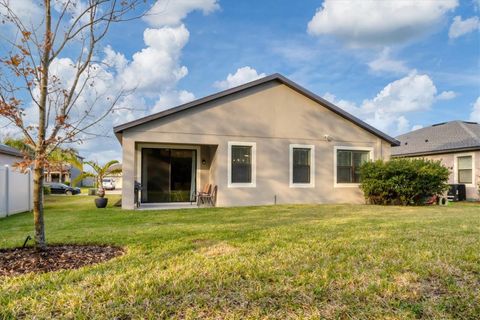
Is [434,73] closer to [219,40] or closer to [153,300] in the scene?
[219,40]

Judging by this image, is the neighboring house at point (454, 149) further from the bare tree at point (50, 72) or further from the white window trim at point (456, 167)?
the bare tree at point (50, 72)

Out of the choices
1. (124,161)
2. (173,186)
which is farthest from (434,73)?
(124,161)

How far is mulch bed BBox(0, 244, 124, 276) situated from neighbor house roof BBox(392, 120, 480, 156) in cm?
1835

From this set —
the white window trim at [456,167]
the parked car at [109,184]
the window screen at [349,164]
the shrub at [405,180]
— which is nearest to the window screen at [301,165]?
the window screen at [349,164]

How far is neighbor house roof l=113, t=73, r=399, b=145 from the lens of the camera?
475 inches

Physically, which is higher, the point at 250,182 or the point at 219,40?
the point at 219,40

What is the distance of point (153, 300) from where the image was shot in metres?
3.13

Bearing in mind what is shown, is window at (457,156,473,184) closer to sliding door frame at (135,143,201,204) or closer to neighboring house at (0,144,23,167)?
sliding door frame at (135,143,201,204)

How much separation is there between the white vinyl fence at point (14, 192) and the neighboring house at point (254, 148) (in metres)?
3.83

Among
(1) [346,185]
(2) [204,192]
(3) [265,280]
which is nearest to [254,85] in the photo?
(2) [204,192]

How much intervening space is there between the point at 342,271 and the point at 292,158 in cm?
1034

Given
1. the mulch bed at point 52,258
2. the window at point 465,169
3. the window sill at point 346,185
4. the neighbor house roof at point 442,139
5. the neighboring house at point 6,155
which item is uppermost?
the neighbor house roof at point 442,139

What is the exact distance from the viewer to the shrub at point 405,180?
13688mm

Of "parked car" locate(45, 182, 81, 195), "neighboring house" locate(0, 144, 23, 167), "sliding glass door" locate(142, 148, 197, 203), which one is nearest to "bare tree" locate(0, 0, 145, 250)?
"sliding glass door" locate(142, 148, 197, 203)
